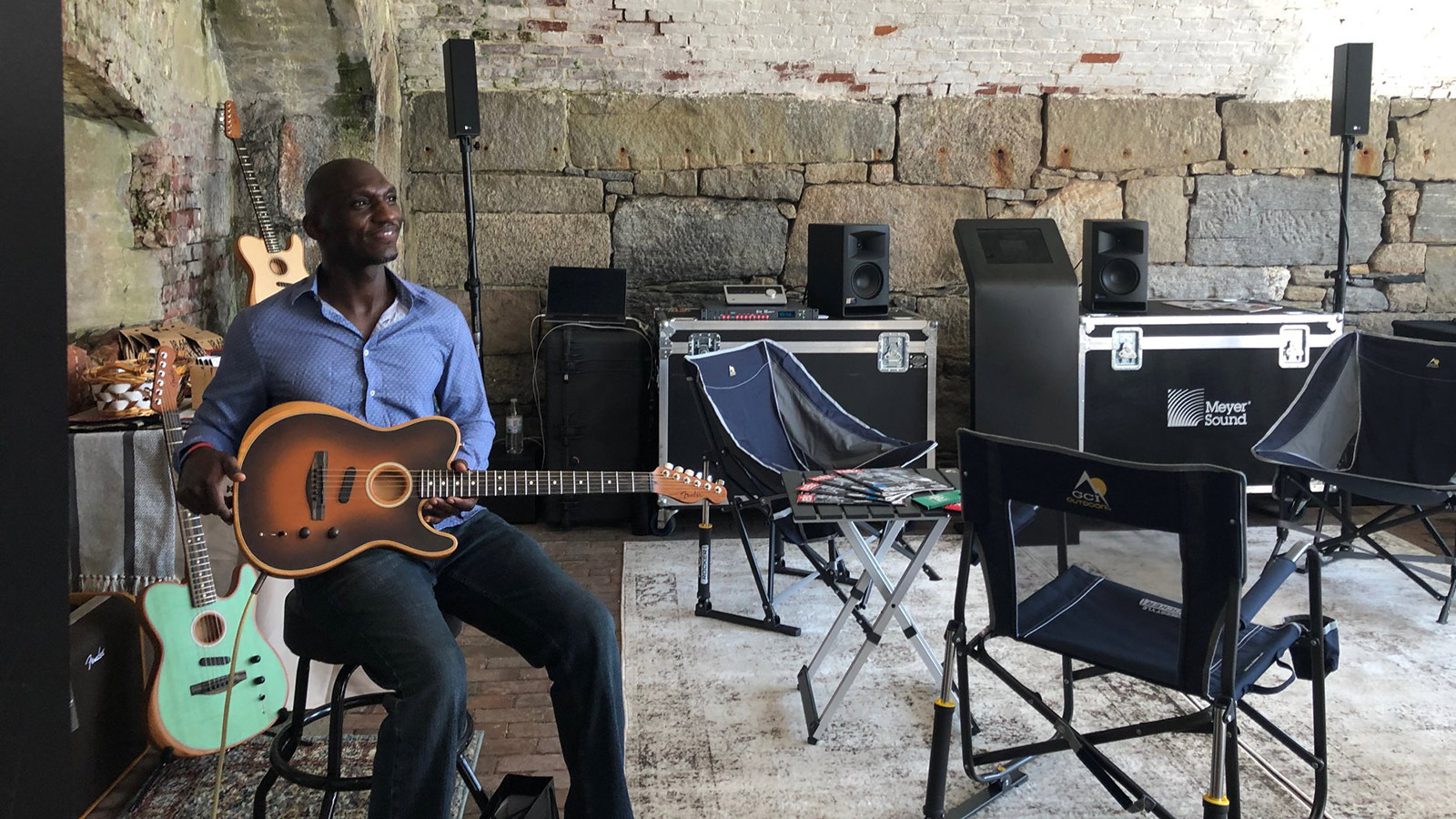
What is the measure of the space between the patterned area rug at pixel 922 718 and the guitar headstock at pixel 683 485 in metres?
0.69

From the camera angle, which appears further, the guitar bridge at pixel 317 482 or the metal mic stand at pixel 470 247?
the metal mic stand at pixel 470 247

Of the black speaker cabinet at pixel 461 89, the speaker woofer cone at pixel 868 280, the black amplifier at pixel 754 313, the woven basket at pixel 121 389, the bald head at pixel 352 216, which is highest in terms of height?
the black speaker cabinet at pixel 461 89

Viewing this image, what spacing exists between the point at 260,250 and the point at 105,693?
1.90 meters

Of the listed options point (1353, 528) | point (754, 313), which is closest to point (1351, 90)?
point (1353, 528)

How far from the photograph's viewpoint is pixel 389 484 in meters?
2.27

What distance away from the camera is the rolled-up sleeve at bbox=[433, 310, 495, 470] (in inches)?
98.0

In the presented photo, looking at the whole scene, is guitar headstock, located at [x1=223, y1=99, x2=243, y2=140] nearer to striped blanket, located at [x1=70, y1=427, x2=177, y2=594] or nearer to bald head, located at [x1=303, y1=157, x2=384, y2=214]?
striped blanket, located at [x1=70, y1=427, x2=177, y2=594]

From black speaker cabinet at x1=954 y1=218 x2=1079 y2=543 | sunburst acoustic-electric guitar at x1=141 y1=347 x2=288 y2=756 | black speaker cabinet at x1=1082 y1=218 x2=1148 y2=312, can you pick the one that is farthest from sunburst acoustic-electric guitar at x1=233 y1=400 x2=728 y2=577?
black speaker cabinet at x1=1082 y1=218 x2=1148 y2=312

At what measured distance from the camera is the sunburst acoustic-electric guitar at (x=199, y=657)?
2.63m

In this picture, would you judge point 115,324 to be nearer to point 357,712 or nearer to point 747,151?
point 357,712

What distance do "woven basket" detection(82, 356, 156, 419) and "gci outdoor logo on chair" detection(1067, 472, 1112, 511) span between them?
2313mm

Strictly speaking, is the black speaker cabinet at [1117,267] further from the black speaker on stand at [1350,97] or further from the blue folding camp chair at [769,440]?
the blue folding camp chair at [769,440]

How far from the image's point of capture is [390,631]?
2.06 meters

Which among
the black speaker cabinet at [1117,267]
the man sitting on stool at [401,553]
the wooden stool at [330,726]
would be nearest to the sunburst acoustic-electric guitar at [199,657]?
the wooden stool at [330,726]
